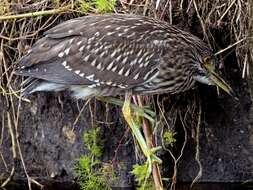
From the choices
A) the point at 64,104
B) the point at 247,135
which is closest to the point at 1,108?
the point at 64,104

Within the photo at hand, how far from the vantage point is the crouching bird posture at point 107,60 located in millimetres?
4996

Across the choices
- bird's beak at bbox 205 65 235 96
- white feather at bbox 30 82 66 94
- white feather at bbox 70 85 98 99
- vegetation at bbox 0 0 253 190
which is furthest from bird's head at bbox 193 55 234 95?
white feather at bbox 30 82 66 94

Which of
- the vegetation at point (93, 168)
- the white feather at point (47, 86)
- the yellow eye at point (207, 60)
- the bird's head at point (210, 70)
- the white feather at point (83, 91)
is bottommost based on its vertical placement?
the vegetation at point (93, 168)

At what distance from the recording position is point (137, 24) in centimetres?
507

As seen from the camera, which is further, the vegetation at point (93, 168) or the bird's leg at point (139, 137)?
the vegetation at point (93, 168)

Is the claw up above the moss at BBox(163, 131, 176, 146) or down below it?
above

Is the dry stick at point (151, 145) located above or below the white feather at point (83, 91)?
below

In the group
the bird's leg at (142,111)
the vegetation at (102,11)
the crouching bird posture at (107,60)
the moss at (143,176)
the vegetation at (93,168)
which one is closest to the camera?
the moss at (143,176)

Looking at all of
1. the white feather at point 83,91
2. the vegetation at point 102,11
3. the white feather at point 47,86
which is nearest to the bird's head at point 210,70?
the vegetation at point 102,11

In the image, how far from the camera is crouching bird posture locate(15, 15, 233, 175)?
16.4 ft

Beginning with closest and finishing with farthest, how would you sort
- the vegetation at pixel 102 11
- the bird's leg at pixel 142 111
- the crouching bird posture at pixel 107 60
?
the crouching bird posture at pixel 107 60, the bird's leg at pixel 142 111, the vegetation at pixel 102 11

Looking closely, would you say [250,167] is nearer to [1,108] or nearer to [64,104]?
[64,104]

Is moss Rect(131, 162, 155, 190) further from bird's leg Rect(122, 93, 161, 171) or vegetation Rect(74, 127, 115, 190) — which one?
vegetation Rect(74, 127, 115, 190)

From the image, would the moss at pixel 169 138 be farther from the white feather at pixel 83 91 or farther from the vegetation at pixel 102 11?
the white feather at pixel 83 91
